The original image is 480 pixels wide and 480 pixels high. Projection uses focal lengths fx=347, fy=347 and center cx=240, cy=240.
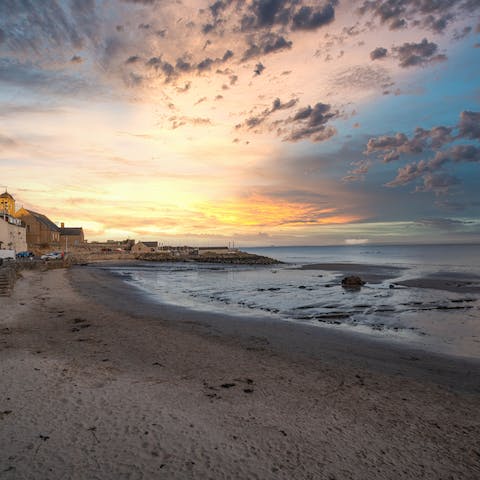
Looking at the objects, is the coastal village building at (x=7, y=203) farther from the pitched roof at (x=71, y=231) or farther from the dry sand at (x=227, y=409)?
the dry sand at (x=227, y=409)

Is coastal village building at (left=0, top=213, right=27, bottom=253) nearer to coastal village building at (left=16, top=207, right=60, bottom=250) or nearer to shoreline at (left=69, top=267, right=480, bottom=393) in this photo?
coastal village building at (left=16, top=207, right=60, bottom=250)

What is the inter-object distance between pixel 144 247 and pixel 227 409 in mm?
121289

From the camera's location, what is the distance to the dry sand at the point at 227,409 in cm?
548

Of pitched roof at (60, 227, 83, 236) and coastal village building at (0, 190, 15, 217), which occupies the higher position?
coastal village building at (0, 190, 15, 217)

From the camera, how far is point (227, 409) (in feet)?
24.3

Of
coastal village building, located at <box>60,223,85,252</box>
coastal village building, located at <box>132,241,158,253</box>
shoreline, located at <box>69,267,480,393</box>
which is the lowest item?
shoreline, located at <box>69,267,480,393</box>

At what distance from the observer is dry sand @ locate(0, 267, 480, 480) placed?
548cm

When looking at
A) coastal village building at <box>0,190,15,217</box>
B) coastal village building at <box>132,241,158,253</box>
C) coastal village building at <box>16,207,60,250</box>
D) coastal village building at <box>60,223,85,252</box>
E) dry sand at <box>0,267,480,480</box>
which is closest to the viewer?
dry sand at <box>0,267,480,480</box>

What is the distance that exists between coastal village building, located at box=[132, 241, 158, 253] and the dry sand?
4366 inches

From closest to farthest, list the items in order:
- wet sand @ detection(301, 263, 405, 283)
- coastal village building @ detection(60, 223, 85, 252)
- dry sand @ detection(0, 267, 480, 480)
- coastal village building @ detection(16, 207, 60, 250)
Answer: dry sand @ detection(0, 267, 480, 480) < wet sand @ detection(301, 263, 405, 283) < coastal village building @ detection(16, 207, 60, 250) < coastal village building @ detection(60, 223, 85, 252)

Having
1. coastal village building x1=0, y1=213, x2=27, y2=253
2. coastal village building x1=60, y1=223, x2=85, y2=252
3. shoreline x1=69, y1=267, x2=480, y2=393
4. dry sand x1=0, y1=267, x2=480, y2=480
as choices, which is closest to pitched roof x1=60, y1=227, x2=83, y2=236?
coastal village building x1=60, y1=223, x2=85, y2=252

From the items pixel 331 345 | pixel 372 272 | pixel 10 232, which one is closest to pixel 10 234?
pixel 10 232

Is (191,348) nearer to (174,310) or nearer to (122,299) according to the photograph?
(174,310)

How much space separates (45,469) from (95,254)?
10143cm
